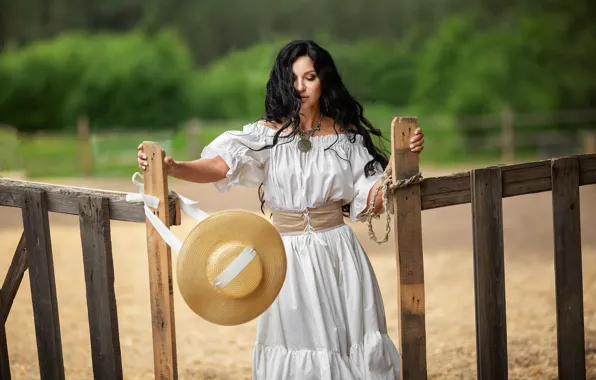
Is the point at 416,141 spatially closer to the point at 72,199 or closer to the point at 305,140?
the point at 305,140

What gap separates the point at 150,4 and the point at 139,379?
12.7m

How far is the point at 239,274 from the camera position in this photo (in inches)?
95.7

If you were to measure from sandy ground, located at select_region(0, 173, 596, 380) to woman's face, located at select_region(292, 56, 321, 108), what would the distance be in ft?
6.43

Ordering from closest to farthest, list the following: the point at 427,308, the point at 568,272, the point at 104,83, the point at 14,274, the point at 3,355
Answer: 1. the point at 568,272
2. the point at 14,274
3. the point at 3,355
4. the point at 427,308
5. the point at 104,83

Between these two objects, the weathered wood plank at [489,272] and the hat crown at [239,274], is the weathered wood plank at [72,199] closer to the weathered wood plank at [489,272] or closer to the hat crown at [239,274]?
the hat crown at [239,274]

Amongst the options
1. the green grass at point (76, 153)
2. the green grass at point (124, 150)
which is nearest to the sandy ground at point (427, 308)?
the green grass at point (76, 153)

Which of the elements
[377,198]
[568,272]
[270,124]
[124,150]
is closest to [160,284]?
[270,124]

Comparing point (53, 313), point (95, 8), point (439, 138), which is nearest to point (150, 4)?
point (95, 8)

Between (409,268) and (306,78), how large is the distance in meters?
0.68

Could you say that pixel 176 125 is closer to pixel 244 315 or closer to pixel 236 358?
pixel 236 358

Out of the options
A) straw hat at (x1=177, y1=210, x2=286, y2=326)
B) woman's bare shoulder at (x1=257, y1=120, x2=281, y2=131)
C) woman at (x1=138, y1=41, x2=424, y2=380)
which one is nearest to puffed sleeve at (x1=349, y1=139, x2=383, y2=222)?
woman at (x1=138, y1=41, x2=424, y2=380)

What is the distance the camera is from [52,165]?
46.9 ft

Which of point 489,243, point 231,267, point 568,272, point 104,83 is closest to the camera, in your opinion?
point 231,267

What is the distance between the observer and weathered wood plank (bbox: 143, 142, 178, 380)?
248 cm
